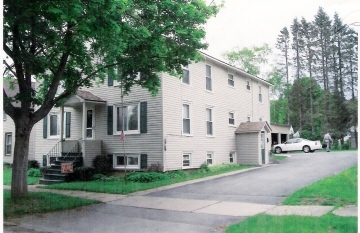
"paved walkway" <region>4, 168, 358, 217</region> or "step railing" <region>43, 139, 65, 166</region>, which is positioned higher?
"step railing" <region>43, 139, 65, 166</region>

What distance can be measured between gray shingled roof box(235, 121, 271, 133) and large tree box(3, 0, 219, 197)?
23.7 feet

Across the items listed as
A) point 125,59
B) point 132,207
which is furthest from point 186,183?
point 125,59

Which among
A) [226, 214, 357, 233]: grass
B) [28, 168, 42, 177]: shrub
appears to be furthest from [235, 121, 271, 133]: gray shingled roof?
[226, 214, 357, 233]: grass

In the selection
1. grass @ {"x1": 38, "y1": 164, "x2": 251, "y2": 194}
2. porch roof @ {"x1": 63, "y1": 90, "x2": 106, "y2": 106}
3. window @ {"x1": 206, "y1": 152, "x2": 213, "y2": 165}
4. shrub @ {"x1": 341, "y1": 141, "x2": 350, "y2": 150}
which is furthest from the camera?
window @ {"x1": 206, "y1": 152, "x2": 213, "y2": 165}

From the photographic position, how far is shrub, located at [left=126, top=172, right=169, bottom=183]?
36.2 feet

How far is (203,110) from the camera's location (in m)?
14.2

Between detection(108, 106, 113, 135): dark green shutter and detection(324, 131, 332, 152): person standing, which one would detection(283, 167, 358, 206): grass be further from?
detection(108, 106, 113, 135): dark green shutter

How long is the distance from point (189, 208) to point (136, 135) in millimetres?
6026

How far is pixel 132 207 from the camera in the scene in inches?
284

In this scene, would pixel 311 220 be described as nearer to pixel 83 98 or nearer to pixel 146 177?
pixel 146 177

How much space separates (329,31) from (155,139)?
8.81 metres

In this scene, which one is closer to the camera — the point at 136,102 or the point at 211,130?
the point at 136,102

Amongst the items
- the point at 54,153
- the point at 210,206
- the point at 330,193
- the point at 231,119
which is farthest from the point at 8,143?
the point at 330,193

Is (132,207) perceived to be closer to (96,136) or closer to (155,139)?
(155,139)
